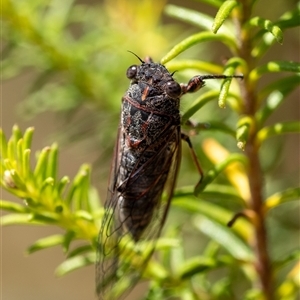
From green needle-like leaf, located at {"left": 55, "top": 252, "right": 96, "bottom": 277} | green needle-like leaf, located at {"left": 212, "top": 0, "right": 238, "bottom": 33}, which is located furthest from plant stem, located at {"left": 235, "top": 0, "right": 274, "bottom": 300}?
green needle-like leaf, located at {"left": 55, "top": 252, "right": 96, "bottom": 277}

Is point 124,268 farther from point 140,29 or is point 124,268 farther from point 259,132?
point 140,29

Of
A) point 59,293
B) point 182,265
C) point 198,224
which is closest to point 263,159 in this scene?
point 198,224

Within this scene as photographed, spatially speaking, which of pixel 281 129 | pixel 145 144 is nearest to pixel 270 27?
pixel 281 129

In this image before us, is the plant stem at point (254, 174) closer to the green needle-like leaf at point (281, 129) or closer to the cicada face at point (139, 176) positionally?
the green needle-like leaf at point (281, 129)

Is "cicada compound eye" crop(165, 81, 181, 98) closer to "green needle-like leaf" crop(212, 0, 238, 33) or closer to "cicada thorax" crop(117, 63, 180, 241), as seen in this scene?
"cicada thorax" crop(117, 63, 180, 241)

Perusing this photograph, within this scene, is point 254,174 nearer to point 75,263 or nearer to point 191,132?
point 191,132

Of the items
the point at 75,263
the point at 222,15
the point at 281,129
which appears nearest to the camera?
the point at 222,15
